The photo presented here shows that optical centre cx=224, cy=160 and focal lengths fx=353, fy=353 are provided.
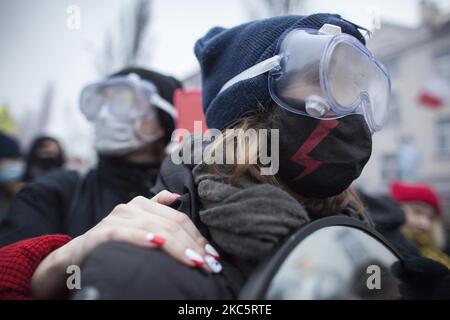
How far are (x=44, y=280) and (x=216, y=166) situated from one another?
57 cm

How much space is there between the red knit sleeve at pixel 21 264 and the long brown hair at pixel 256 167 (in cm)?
56

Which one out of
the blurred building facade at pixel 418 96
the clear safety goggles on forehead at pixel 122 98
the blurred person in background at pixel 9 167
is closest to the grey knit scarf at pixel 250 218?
the clear safety goggles on forehead at pixel 122 98

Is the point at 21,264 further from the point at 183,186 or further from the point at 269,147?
the point at 269,147

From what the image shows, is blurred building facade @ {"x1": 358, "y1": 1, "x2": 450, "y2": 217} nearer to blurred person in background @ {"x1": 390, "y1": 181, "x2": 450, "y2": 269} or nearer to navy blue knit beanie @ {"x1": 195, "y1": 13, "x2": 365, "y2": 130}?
blurred person in background @ {"x1": 390, "y1": 181, "x2": 450, "y2": 269}

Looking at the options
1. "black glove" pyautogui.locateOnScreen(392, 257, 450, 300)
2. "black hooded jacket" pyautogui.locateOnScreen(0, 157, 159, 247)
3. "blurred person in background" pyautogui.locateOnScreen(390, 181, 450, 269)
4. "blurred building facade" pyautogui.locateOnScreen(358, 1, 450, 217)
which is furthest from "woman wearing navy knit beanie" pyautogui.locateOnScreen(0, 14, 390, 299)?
"blurred building facade" pyautogui.locateOnScreen(358, 1, 450, 217)

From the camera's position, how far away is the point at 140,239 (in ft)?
2.60

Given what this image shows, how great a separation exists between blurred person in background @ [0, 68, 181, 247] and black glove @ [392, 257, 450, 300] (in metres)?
1.44

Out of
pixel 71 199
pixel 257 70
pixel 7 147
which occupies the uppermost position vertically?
pixel 257 70

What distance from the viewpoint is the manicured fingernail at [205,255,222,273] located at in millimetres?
828

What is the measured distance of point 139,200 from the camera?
96 cm

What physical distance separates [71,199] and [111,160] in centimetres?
46

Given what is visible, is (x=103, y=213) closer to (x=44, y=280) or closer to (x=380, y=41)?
(x=44, y=280)

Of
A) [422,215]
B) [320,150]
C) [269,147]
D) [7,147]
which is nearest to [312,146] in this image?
[320,150]

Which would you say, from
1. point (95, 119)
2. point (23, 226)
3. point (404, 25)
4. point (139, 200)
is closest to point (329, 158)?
point (139, 200)
